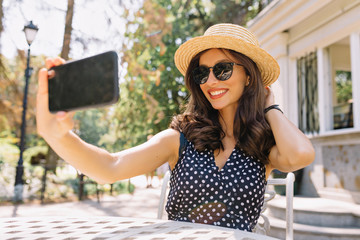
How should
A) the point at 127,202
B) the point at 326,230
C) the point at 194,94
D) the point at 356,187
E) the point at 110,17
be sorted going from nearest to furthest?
1. the point at 194,94
2. the point at 326,230
3. the point at 356,187
4. the point at 110,17
5. the point at 127,202

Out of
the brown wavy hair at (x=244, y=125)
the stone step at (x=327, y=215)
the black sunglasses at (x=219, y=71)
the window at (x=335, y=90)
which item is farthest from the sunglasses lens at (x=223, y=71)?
the window at (x=335, y=90)

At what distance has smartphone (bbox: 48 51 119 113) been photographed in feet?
3.00

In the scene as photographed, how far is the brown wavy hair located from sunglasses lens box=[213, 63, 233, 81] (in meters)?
0.13

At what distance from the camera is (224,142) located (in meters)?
2.18

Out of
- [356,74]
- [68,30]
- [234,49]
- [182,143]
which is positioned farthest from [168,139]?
[68,30]

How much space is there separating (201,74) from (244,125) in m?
0.43

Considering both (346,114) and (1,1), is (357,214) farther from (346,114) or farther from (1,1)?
(1,1)

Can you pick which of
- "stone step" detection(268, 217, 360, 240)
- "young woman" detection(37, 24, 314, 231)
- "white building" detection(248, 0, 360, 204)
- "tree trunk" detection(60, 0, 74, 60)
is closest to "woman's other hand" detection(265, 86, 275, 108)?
"young woman" detection(37, 24, 314, 231)

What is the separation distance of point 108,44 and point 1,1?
2.56 m

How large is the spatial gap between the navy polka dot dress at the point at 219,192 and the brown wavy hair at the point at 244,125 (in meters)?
0.09

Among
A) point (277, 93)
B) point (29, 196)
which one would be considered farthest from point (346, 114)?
point (29, 196)

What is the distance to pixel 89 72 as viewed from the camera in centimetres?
95

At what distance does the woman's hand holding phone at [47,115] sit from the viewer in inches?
39.2

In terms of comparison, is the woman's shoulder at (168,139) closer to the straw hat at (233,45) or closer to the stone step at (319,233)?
the straw hat at (233,45)
